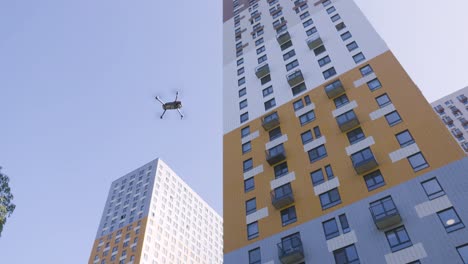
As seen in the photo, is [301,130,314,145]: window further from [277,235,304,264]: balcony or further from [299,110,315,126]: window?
[277,235,304,264]: balcony

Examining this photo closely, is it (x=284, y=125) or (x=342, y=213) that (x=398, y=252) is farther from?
(x=284, y=125)

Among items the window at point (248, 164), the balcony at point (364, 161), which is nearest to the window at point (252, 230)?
the window at point (248, 164)

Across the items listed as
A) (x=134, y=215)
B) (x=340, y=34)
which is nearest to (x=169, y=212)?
(x=134, y=215)

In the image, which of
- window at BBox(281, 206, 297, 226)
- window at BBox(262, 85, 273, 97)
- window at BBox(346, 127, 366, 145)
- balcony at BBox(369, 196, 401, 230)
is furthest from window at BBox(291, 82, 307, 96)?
balcony at BBox(369, 196, 401, 230)

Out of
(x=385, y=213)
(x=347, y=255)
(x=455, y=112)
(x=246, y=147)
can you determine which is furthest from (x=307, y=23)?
(x=455, y=112)

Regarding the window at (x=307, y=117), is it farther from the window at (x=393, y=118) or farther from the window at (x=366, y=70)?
the window at (x=393, y=118)
